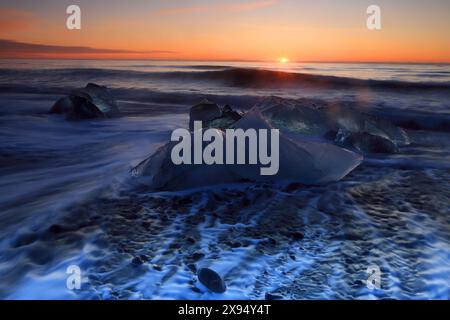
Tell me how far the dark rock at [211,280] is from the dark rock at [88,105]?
498 centimetres

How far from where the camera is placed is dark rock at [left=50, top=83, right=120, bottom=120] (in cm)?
600

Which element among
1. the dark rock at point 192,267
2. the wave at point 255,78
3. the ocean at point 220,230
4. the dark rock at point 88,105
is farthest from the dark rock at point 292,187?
the wave at point 255,78

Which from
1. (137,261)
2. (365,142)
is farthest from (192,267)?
(365,142)

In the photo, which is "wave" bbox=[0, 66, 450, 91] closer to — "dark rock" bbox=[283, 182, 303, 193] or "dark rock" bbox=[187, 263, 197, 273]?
"dark rock" bbox=[283, 182, 303, 193]

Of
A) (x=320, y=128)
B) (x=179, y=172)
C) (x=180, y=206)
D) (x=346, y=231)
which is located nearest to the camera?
(x=346, y=231)

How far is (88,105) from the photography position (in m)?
6.02

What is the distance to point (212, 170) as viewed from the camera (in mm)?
2672

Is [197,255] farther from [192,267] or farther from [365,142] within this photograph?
[365,142]

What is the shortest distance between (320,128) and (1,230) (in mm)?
3058

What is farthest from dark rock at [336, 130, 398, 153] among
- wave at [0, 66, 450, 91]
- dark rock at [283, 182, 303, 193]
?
wave at [0, 66, 450, 91]
